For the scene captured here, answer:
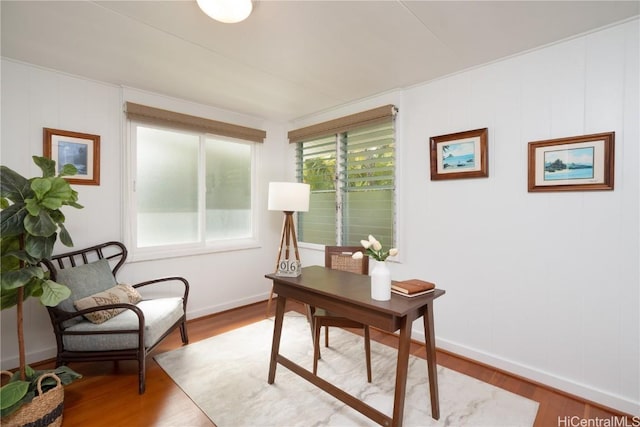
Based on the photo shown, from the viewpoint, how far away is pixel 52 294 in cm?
182

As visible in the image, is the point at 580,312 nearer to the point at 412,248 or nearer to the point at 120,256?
the point at 412,248

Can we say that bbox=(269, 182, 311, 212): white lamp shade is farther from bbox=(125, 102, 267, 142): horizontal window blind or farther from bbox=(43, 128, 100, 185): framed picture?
bbox=(43, 128, 100, 185): framed picture

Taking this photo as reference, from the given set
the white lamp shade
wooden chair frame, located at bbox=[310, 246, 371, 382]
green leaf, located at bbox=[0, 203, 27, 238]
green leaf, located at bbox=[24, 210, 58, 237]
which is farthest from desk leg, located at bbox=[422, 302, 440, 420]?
green leaf, located at bbox=[0, 203, 27, 238]

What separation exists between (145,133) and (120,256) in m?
1.31

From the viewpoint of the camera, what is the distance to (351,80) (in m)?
2.90

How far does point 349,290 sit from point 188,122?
2.65m

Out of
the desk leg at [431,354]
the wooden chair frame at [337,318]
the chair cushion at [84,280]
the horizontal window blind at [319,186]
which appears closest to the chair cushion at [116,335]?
the chair cushion at [84,280]

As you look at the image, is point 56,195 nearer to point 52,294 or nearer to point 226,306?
point 52,294

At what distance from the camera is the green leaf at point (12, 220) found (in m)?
1.70

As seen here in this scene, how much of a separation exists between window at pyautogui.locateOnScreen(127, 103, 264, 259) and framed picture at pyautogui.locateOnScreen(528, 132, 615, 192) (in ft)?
10.4

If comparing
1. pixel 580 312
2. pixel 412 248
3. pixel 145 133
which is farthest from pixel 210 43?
pixel 580 312

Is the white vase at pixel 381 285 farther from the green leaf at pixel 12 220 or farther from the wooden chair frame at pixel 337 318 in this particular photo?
the green leaf at pixel 12 220

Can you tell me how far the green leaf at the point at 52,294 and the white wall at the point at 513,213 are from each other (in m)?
1.12

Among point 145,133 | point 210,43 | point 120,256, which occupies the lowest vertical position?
point 120,256
